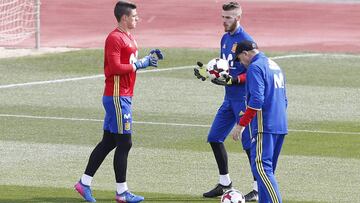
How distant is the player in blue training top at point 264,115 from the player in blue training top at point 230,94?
4.96 feet

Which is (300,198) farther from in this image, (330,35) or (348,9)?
(348,9)

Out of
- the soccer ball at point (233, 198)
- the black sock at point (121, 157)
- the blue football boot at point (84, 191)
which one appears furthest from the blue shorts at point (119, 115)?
the soccer ball at point (233, 198)

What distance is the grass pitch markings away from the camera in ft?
50.0

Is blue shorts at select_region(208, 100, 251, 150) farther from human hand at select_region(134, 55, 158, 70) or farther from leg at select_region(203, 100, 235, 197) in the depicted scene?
human hand at select_region(134, 55, 158, 70)

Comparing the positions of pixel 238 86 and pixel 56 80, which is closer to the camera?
pixel 238 86

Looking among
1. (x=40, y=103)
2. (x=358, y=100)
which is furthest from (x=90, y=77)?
(x=358, y=100)

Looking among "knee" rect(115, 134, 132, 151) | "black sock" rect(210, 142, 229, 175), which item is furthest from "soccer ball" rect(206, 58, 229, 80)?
"knee" rect(115, 134, 132, 151)

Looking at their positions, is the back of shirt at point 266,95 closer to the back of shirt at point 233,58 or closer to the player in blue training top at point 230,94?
the player in blue training top at point 230,94

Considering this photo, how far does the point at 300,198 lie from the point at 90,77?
12424mm

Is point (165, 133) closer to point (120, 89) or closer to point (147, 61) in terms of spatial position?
point (147, 61)

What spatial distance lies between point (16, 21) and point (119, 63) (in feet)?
66.8

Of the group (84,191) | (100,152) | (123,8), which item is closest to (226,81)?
(123,8)

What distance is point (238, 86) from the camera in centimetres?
1480

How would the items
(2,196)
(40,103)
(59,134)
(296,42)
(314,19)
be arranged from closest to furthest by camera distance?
(2,196) < (59,134) < (40,103) < (296,42) < (314,19)
